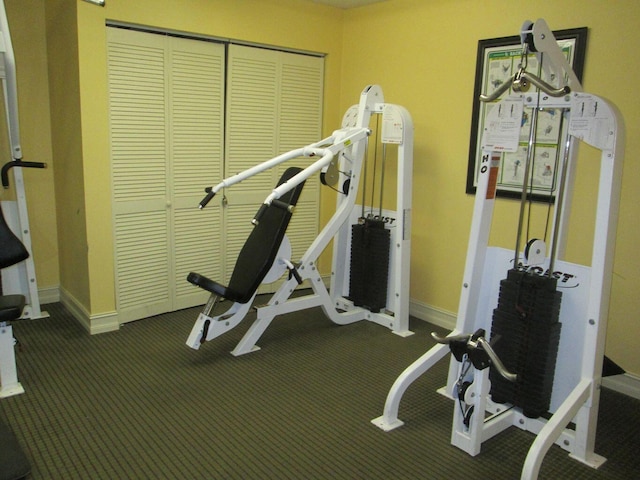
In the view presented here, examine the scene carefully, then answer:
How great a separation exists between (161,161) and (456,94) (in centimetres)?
205

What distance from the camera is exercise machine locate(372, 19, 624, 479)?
6.88ft

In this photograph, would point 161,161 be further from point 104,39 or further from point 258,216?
point 258,216

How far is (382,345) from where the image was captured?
3395 millimetres

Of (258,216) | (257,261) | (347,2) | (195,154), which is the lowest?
(257,261)

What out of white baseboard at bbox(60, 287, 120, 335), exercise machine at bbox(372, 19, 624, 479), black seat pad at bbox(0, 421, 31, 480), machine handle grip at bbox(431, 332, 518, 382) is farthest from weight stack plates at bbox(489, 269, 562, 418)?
white baseboard at bbox(60, 287, 120, 335)

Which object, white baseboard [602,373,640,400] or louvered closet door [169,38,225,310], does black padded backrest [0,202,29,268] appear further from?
white baseboard [602,373,640,400]

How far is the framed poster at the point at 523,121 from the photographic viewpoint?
9.50 feet

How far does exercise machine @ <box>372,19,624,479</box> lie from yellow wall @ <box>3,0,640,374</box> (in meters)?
0.66

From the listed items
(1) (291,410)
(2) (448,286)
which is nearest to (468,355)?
(1) (291,410)

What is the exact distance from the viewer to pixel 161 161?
11.7 ft

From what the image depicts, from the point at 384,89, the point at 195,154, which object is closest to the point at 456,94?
the point at 384,89

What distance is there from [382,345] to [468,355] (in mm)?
1239

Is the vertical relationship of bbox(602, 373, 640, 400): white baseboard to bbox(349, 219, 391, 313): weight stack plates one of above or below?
below

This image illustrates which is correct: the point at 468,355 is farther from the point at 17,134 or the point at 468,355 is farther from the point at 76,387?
the point at 17,134
